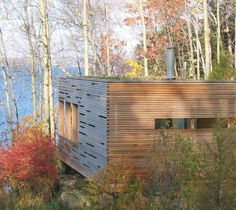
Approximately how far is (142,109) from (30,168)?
3141mm

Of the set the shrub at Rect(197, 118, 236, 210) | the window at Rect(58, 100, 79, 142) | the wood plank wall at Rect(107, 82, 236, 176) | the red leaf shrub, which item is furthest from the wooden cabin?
the shrub at Rect(197, 118, 236, 210)

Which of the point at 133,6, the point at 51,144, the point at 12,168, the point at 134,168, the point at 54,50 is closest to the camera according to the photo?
the point at 134,168

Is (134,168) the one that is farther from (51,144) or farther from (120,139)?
(51,144)

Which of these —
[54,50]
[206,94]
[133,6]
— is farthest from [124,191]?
[54,50]

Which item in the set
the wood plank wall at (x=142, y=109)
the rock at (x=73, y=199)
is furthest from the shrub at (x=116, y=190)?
the rock at (x=73, y=199)

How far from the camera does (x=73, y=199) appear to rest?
12117 mm

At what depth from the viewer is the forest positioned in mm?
7898

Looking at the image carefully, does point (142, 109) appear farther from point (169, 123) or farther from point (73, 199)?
point (73, 199)

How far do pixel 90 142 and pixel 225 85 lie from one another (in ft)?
10.9

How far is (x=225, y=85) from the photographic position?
11820 millimetres

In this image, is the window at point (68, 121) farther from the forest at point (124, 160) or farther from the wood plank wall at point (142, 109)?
the wood plank wall at point (142, 109)

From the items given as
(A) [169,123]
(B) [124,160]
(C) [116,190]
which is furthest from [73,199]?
(C) [116,190]

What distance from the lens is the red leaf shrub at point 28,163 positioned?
12758mm

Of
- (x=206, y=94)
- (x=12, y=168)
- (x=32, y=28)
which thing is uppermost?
(x=32, y=28)
